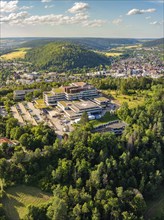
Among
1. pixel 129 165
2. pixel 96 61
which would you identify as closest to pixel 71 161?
pixel 129 165

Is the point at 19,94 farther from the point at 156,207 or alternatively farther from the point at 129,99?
the point at 156,207

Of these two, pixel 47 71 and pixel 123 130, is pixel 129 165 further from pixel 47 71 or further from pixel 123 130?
pixel 47 71

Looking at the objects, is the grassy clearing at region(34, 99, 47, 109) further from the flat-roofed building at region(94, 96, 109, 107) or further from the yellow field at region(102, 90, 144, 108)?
the yellow field at region(102, 90, 144, 108)

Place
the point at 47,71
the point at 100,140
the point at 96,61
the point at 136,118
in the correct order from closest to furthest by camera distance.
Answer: the point at 100,140 < the point at 136,118 < the point at 47,71 < the point at 96,61

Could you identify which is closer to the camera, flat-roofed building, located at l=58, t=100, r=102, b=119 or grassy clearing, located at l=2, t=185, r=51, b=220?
grassy clearing, located at l=2, t=185, r=51, b=220

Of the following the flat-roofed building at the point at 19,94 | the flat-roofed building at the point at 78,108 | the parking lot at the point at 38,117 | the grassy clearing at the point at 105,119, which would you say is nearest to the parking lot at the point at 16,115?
the parking lot at the point at 38,117

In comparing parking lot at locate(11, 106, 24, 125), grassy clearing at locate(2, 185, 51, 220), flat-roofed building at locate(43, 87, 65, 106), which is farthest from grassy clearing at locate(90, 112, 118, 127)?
grassy clearing at locate(2, 185, 51, 220)
